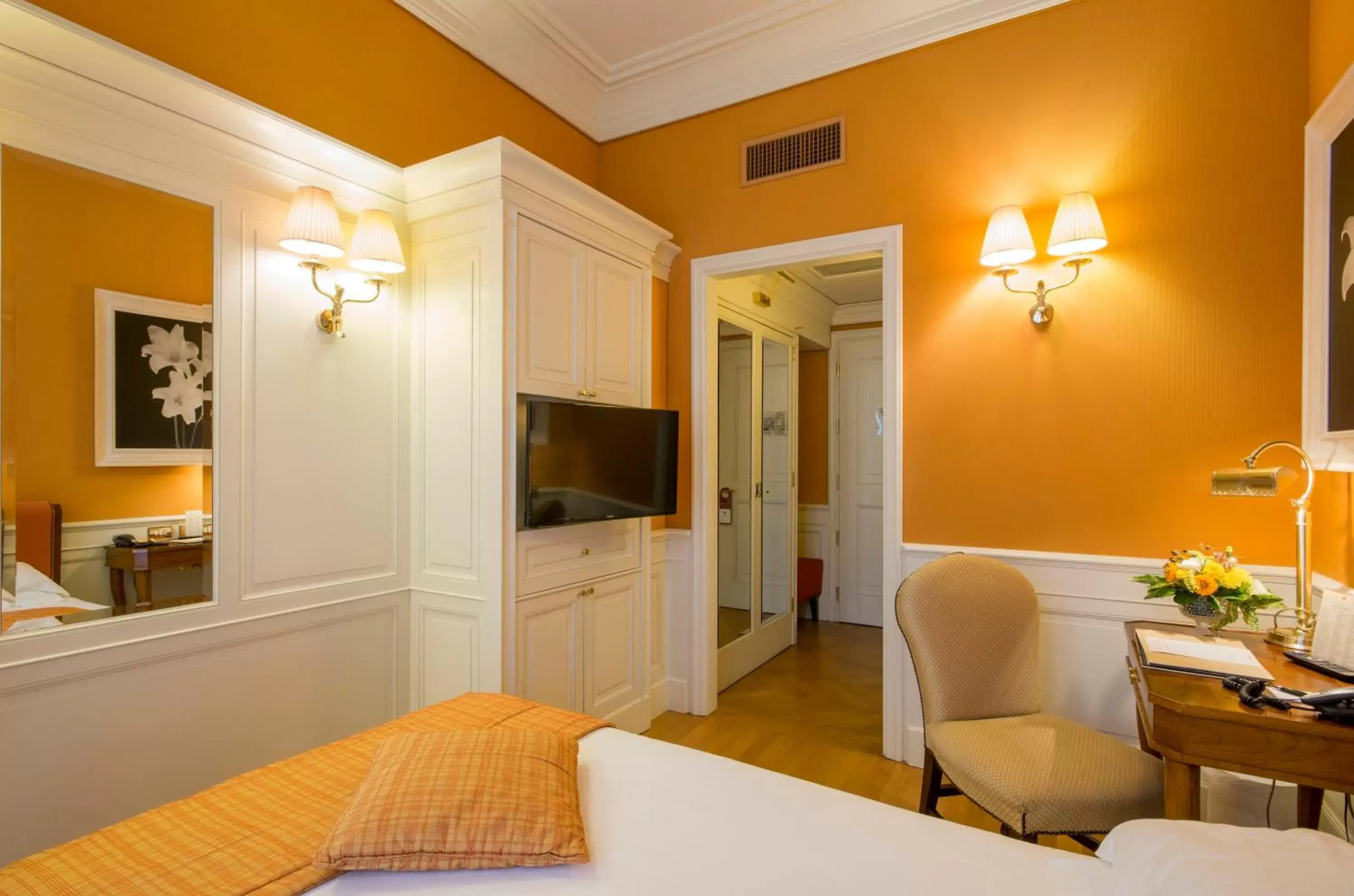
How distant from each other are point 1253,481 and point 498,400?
2407 mm

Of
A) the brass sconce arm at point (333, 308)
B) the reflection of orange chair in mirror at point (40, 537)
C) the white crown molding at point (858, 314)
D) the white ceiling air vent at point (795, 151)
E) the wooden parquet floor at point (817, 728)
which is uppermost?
the white ceiling air vent at point (795, 151)

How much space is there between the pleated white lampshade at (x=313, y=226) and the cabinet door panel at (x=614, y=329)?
1.07 m

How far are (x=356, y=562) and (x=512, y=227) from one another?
146 centimetres

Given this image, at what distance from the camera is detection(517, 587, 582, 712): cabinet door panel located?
2.57 m

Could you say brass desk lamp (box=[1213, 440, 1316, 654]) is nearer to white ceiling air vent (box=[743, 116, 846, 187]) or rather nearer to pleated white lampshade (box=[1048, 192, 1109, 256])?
pleated white lampshade (box=[1048, 192, 1109, 256])

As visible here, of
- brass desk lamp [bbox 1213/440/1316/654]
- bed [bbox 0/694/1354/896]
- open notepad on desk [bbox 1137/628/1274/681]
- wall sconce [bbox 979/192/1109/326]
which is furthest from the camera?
wall sconce [bbox 979/192/1109/326]

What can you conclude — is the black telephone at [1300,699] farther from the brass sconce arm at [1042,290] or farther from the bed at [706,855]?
the brass sconce arm at [1042,290]

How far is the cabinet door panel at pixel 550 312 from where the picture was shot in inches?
101

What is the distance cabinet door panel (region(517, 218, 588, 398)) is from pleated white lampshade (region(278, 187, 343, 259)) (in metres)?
0.65

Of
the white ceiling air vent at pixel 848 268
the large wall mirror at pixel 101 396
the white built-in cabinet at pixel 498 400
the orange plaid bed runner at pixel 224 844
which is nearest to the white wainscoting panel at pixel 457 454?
the white built-in cabinet at pixel 498 400

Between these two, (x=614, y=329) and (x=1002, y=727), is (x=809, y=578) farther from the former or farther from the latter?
(x=1002, y=727)

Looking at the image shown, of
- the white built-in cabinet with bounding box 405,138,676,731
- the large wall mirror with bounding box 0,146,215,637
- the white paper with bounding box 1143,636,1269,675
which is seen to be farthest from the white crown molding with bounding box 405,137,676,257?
the white paper with bounding box 1143,636,1269,675

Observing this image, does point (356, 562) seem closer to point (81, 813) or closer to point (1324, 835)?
point (81, 813)

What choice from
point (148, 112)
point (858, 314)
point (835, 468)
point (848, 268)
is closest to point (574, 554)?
point (148, 112)
